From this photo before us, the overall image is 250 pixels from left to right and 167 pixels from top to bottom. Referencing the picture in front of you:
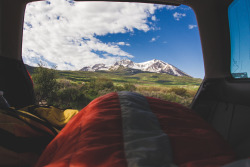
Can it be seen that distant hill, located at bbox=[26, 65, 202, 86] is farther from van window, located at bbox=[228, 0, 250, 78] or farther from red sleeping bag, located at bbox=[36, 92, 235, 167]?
red sleeping bag, located at bbox=[36, 92, 235, 167]

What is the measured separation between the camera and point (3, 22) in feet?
4.65

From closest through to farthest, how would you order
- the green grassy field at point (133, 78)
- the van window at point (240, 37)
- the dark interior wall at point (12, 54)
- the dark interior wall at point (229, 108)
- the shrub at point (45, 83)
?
the dark interior wall at point (229, 108)
the van window at point (240, 37)
the dark interior wall at point (12, 54)
the shrub at point (45, 83)
the green grassy field at point (133, 78)

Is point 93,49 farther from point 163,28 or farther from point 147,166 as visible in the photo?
point 147,166

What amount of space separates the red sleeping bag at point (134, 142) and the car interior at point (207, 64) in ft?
1.90

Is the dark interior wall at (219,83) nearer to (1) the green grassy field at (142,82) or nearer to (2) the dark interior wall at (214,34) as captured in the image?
(2) the dark interior wall at (214,34)

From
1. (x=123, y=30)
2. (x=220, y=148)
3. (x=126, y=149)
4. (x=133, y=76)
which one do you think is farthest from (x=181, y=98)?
(x=126, y=149)

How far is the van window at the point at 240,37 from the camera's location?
1.10 meters

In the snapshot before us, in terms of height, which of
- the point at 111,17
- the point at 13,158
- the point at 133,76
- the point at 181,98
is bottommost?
the point at 181,98

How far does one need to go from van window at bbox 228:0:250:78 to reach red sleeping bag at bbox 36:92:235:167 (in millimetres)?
798

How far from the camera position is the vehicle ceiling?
1.27 meters

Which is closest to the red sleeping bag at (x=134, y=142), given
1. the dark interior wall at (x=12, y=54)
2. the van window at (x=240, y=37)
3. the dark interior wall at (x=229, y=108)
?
the dark interior wall at (x=229, y=108)

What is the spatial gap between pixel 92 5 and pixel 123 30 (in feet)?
3.03

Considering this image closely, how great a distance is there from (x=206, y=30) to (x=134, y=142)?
1341 millimetres

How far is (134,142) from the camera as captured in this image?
0.49m
